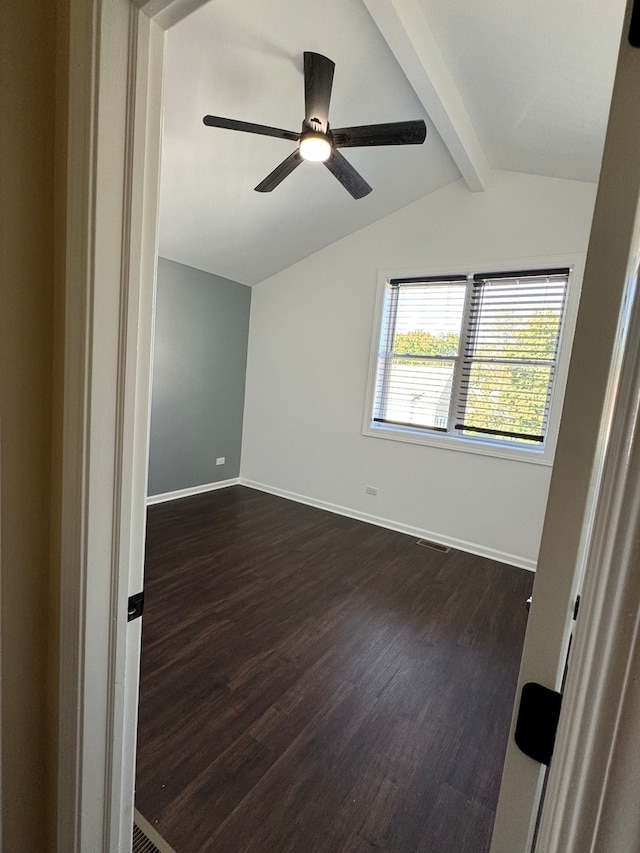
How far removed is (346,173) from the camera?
2.36 meters

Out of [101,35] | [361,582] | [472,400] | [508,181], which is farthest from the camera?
[472,400]

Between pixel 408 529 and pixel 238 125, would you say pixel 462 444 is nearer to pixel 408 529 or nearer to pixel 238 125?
pixel 408 529

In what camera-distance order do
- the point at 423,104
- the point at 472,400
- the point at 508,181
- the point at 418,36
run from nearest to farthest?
the point at 418,36
the point at 423,104
the point at 508,181
the point at 472,400

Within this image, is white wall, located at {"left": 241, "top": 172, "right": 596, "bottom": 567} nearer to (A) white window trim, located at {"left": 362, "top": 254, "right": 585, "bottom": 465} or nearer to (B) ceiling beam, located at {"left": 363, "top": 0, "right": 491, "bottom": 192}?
(A) white window trim, located at {"left": 362, "top": 254, "right": 585, "bottom": 465}

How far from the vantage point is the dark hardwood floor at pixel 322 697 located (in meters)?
1.30

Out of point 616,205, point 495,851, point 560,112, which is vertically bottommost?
point 495,851

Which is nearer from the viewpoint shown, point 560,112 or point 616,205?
point 616,205

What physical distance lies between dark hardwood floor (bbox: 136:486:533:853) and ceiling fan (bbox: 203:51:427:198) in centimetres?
265

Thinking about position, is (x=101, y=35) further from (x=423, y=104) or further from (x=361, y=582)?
(x=361, y=582)

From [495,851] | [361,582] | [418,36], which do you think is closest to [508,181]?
[418,36]

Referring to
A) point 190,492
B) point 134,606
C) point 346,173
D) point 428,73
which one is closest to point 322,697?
point 134,606

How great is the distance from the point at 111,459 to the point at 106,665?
1.51 ft

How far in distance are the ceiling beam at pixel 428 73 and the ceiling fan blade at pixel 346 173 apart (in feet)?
1.76

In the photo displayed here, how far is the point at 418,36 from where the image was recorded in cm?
197
